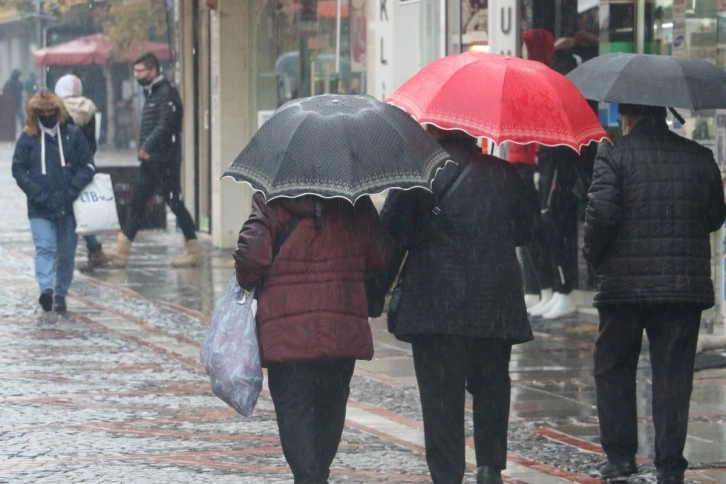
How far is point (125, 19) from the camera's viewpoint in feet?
137

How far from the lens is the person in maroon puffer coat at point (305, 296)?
588 cm

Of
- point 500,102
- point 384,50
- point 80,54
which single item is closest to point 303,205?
point 500,102

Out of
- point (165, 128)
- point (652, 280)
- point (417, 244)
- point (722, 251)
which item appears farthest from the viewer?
point (165, 128)

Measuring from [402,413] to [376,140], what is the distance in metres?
3.07

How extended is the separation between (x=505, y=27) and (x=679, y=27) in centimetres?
198

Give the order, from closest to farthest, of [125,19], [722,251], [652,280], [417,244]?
[417,244] → [652,280] → [722,251] → [125,19]

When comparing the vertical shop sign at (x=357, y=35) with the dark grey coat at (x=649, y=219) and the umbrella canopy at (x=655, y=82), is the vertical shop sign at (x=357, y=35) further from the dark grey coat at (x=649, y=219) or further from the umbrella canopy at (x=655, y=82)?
the dark grey coat at (x=649, y=219)

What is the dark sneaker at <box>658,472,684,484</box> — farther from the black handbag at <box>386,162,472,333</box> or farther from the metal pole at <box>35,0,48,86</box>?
the metal pole at <box>35,0,48,86</box>

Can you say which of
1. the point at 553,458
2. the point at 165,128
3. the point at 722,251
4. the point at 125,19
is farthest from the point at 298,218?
the point at 125,19

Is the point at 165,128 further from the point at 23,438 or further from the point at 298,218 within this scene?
the point at 298,218

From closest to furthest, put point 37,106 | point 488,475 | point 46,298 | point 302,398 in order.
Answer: point 302,398 < point 488,475 < point 37,106 < point 46,298

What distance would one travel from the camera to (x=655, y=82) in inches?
273

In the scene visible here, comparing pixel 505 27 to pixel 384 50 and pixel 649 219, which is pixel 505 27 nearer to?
pixel 384 50

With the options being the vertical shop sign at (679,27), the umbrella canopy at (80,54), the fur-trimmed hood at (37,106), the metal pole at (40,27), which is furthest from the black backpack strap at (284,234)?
the umbrella canopy at (80,54)
